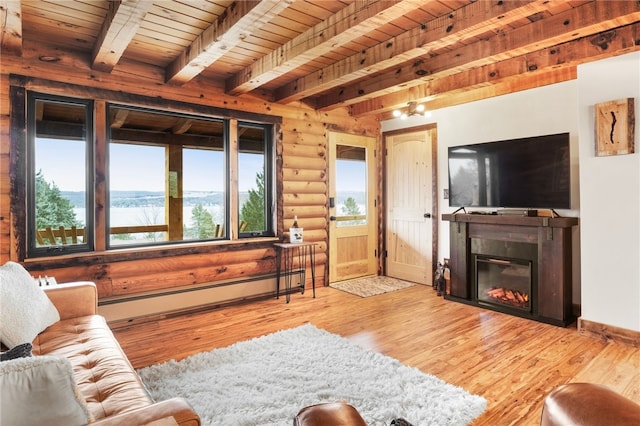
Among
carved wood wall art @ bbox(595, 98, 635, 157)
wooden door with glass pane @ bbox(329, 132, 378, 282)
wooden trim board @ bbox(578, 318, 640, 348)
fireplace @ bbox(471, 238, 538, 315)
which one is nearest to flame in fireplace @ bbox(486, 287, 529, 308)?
fireplace @ bbox(471, 238, 538, 315)

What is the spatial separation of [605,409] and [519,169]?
3.35 meters

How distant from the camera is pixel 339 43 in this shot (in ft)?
9.14

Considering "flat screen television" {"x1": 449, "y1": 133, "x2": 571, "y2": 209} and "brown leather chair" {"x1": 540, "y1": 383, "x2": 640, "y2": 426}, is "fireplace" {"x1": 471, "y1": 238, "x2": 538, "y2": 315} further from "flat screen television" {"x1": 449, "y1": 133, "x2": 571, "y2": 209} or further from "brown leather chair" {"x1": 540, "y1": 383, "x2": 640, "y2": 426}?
"brown leather chair" {"x1": 540, "y1": 383, "x2": 640, "y2": 426}

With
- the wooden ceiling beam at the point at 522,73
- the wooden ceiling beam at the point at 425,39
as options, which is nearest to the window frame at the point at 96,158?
the wooden ceiling beam at the point at 425,39

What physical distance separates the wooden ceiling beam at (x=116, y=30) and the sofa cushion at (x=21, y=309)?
5.70 feet

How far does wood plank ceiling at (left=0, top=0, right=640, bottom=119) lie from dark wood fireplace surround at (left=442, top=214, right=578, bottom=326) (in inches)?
57.3

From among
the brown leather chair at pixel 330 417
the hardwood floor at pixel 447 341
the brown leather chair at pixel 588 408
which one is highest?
the brown leather chair at pixel 330 417

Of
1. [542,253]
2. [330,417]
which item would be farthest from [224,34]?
[542,253]

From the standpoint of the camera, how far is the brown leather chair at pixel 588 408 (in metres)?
0.96

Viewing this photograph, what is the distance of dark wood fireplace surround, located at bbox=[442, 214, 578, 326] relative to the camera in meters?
3.54

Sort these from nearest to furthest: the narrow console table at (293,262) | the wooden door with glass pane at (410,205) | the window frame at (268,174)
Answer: the narrow console table at (293,262) < the window frame at (268,174) < the wooden door with glass pane at (410,205)

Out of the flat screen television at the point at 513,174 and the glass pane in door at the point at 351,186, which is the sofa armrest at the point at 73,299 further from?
the flat screen television at the point at 513,174

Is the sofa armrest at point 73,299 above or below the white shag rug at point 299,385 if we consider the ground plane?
above

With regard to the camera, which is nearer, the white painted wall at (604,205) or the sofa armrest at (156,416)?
the sofa armrest at (156,416)
